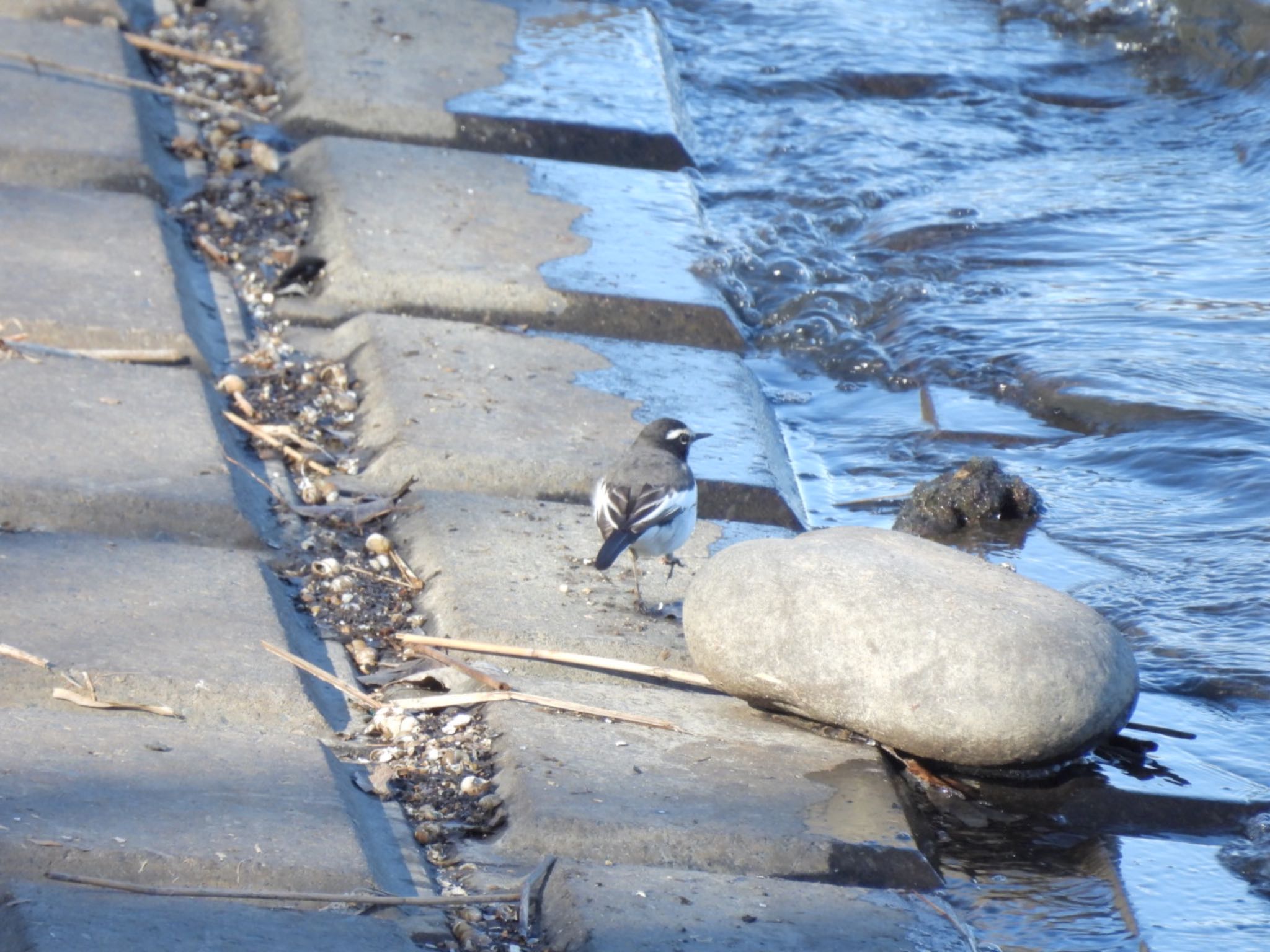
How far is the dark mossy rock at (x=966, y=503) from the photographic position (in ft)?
14.5

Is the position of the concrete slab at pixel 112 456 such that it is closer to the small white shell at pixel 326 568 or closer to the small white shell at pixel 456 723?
the small white shell at pixel 326 568

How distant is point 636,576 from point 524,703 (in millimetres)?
706

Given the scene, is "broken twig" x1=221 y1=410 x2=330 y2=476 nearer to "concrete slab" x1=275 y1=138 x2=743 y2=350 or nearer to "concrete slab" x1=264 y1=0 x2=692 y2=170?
"concrete slab" x1=275 y1=138 x2=743 y2=350

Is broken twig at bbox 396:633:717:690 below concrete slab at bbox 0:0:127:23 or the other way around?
below

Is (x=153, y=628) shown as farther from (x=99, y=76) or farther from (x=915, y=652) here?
(x=99, y=76)

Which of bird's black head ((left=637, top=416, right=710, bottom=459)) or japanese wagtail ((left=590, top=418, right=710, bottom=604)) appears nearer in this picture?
japanese wagtail ((left=590, top=418, right=710, bottom=604))

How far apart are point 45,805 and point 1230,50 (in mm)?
8021

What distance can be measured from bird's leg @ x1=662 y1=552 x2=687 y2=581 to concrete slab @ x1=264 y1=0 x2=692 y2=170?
2.70m

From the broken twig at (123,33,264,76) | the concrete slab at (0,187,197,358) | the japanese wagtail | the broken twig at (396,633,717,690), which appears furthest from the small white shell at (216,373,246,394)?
the broken twig at (123,33,264,76)

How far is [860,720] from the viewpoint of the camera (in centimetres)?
308

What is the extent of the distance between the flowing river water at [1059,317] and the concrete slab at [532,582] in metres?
0.82

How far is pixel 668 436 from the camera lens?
403 centimetres

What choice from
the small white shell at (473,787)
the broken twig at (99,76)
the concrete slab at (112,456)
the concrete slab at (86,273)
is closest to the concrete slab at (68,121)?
the broken twig at (99,76)

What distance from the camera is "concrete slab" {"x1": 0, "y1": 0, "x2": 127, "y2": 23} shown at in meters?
6.49
